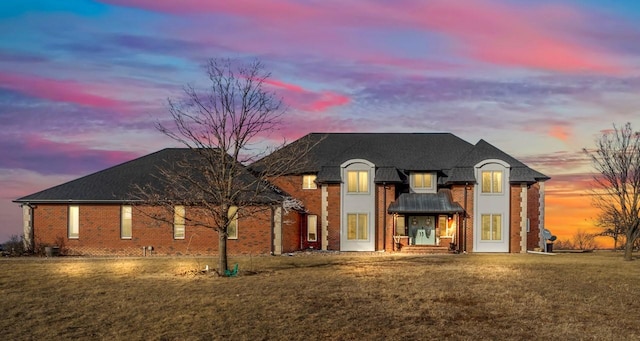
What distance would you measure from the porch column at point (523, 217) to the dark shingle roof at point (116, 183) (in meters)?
16.8

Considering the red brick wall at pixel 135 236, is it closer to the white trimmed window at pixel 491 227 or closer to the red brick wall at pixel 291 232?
the red brick wall at pixel 291 232

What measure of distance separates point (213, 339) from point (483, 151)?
34.7 m

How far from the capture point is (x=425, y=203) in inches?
1725

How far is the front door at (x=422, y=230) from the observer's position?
4488cm

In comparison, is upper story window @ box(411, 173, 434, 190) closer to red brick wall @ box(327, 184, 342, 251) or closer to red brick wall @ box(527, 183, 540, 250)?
red brick wall @ box(327, 184, 342, 251)

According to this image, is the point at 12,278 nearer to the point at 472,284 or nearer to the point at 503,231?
the point at 472,284

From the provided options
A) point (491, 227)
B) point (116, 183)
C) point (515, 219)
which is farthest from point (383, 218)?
point (116, 183)

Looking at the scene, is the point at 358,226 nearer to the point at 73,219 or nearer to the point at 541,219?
the point at 541,219

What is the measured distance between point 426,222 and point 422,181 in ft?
9.33

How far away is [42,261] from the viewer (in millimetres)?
33406

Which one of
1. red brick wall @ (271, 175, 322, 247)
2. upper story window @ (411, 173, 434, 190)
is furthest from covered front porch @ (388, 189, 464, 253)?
red brick wall @ (271, 175, 322, 247)

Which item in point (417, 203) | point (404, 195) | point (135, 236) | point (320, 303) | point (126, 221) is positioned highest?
point (404, 195)

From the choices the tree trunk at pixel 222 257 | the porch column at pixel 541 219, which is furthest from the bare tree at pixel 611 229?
the tree trunk at pixel 222 257

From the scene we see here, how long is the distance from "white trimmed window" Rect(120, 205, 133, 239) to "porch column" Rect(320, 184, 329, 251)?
41.7 ft
